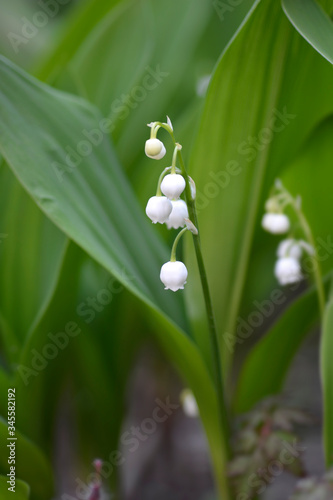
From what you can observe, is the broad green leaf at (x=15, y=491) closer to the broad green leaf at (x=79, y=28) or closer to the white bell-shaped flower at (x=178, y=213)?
the white bell-shaped flower at (x=178, y=213)

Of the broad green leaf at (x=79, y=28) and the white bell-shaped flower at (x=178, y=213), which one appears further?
the broad green leaf at (x=79, y=28)

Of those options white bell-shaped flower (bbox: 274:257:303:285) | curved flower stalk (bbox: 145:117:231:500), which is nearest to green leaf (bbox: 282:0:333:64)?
curved flower stalk (bbox: 145:117:231:500)

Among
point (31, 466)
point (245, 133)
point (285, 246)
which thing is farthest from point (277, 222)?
point (31, 466)

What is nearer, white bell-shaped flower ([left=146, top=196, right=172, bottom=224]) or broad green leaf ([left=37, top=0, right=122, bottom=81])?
white bell-shaped flower ([left=146, top=196, right=172, bottom=224])

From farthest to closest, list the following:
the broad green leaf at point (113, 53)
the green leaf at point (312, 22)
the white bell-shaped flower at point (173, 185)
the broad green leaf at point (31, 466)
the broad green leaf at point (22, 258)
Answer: the broad green leaf at point (113, 53) < the broad green leaf at point (22, 258) < the broad green leaf at point (31, 466) < the green leaf at point (312, 22) < the white bell-shaped flower at point (173, 185)

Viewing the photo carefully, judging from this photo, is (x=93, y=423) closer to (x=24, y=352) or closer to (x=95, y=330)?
(x=95, y=330)

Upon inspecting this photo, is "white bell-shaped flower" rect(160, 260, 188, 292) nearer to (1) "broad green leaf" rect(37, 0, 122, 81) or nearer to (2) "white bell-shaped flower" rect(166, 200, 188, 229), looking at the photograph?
(2) "white bell-shaped flower" rect(166, 200, 188, 229)

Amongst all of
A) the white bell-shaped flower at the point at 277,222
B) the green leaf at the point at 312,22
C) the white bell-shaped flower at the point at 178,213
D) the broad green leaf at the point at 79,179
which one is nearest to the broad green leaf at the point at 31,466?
the broad green leaf at the point at 79,179
